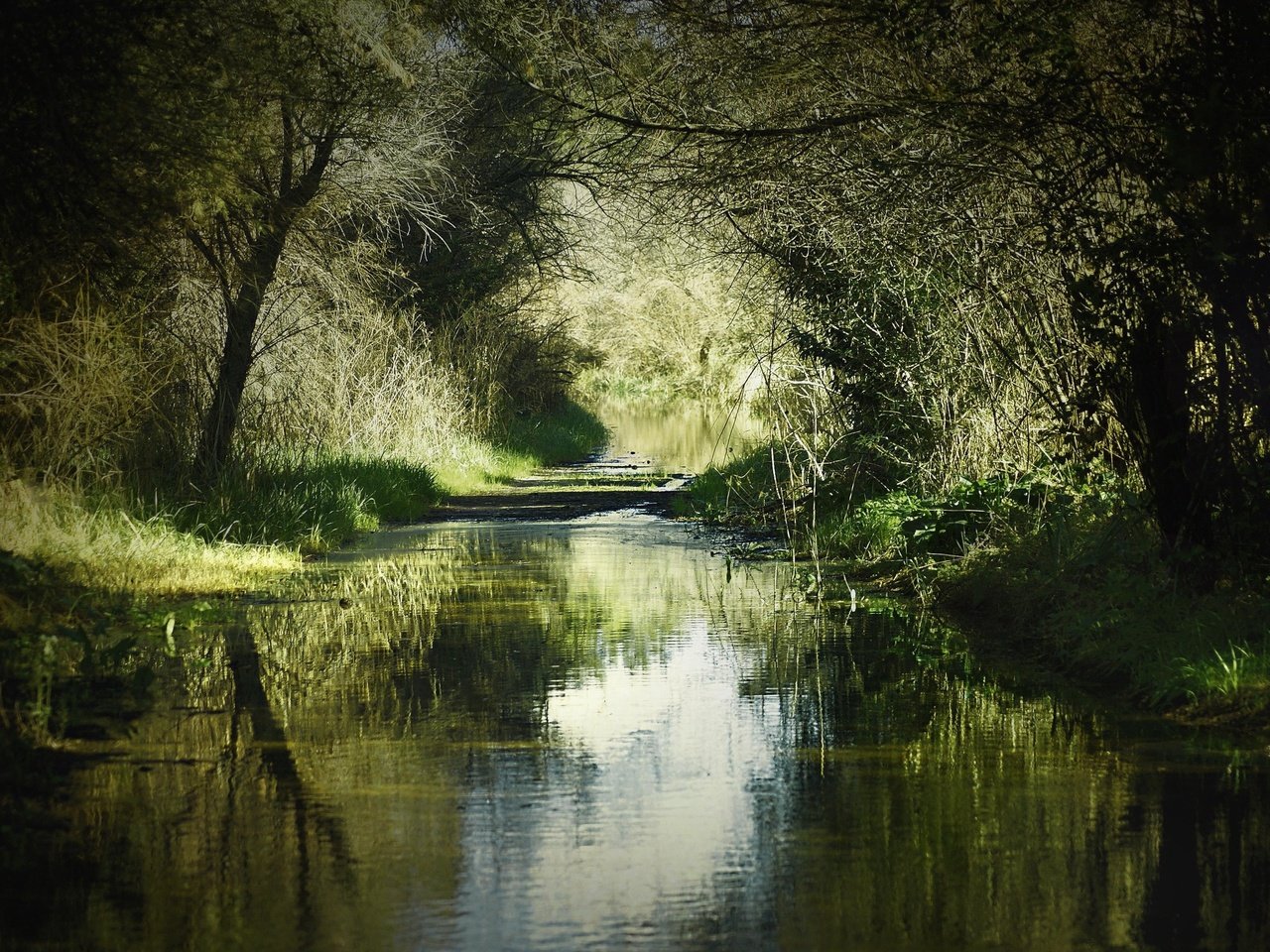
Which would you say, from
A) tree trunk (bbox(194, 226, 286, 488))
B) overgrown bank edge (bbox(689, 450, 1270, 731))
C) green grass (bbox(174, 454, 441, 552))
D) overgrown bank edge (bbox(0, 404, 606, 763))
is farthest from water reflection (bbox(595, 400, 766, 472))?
overgrown bank edge (bbox(689, 450, 1270, 731))

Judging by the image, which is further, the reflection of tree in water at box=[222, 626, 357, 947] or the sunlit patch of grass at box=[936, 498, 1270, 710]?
the sunlit patch of grass at box=[936, 498, 1270, 710]

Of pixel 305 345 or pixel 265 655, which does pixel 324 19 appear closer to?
pixel 265 655

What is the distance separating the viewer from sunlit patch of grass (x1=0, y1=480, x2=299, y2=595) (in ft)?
44.8

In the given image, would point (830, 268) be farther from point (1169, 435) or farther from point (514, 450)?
point (514, 450)

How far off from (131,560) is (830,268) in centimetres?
728

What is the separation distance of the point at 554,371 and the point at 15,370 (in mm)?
27232

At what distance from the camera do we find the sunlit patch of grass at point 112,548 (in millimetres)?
13656

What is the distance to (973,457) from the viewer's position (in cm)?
1590

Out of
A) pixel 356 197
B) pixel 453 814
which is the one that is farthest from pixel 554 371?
pixel 453 814

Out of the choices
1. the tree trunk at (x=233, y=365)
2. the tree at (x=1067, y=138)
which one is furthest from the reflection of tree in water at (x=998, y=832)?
the tree trunk at (x=233, y=365)

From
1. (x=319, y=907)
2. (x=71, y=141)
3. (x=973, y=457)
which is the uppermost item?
(x=71, y=141)

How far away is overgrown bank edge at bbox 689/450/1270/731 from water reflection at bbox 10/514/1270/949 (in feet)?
2.11

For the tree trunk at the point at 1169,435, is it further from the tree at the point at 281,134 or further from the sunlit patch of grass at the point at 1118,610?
the tree at the point at 281,134

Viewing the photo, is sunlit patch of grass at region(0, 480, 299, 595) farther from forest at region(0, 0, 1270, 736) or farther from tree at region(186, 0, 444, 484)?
tree at region(186, 0, 444, 484)
